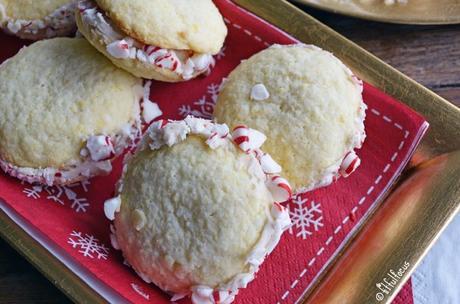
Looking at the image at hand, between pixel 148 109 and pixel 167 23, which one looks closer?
pixel 167 23

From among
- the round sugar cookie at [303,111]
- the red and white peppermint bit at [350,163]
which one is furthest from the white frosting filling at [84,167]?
the red and white peppermint bit at [350,163]

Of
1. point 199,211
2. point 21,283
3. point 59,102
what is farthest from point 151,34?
point 21,283

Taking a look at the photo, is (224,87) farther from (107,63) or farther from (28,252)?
(28,252)

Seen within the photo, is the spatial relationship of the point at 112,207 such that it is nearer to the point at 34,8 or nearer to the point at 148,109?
the point at 148,109

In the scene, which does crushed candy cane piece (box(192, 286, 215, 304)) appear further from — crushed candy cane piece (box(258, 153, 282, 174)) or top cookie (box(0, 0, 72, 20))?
top cookie (box(0, 0, 72, 20))

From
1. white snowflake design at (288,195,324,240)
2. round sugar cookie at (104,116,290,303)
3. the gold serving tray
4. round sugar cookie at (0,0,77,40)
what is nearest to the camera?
round sugar cookie at (104,116,290,303)

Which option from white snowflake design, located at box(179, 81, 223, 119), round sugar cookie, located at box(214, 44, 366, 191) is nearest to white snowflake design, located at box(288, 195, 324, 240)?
round sugar cookie, located at box(214, 44, 366, 191)
